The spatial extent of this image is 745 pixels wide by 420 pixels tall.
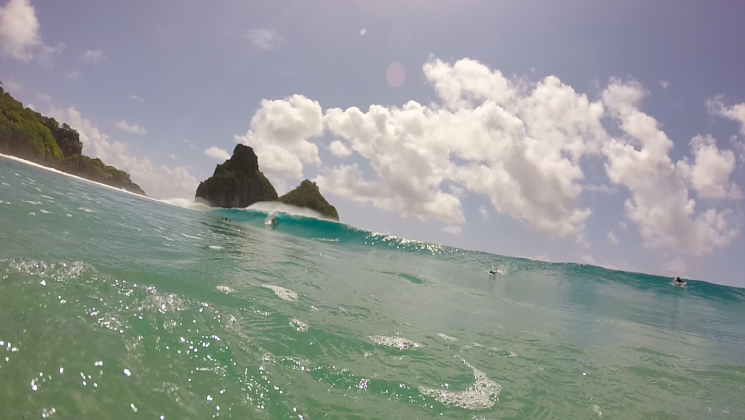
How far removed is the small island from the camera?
86.6 metres

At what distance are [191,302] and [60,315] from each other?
1392 millimetres

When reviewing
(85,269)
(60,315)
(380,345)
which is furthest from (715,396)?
(85,269)

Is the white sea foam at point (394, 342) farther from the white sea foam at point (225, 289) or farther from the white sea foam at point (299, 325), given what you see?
the white sea foam at point (225, 289)

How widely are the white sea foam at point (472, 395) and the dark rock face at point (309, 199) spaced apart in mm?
81760

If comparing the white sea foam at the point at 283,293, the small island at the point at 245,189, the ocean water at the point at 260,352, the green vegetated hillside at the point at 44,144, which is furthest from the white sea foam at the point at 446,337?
the small island at the point at 245,189

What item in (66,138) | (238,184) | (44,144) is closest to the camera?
(44,144)

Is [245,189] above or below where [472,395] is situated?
above

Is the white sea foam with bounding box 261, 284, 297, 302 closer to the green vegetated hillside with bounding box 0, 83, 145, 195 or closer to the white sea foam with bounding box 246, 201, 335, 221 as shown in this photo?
the green vegetated hillside with bounding box 0, 83, 145, 195

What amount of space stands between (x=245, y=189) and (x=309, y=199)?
18.3 meters

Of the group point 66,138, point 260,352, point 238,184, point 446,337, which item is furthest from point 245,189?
point 260,352

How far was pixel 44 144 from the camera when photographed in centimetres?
5212

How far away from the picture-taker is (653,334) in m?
10.5

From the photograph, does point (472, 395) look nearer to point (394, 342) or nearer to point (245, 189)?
point (394, 342)

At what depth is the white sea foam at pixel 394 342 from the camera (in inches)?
191
